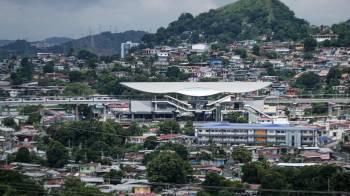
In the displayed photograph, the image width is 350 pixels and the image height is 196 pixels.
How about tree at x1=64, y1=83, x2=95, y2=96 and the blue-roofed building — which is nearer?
the blue-roofed building

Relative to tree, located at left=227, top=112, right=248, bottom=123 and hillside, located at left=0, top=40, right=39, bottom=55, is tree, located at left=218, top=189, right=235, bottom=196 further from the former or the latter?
hillside, located at left=0, top=40, right=39, bottom=55

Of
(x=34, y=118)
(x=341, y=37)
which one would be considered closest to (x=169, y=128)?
(x=34, y=118)

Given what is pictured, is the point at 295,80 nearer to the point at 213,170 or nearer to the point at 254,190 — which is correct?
the point at 213,170

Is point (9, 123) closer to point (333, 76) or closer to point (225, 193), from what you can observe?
point (225, 193)

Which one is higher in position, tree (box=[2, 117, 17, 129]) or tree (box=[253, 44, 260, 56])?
tree (box=[253, 44, 260, 56])

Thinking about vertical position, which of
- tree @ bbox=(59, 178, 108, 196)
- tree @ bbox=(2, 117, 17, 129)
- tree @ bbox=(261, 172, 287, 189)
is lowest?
tree @ bbox=(2, 117, 17, 129)

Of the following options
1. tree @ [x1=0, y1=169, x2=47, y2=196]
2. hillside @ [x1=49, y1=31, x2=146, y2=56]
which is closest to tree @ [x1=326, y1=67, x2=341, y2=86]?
tree @ [x1=0, y1=169, x2=47, y2=196]

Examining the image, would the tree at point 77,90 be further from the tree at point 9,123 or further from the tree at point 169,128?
the tree at point 169,128

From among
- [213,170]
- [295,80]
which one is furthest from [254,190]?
[295,80]
